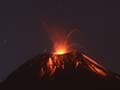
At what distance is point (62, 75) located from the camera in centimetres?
3228

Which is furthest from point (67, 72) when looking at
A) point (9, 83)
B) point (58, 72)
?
point (9, 83)

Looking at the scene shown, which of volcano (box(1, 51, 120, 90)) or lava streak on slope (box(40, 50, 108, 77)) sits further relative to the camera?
lava streak on slope (box(40, 50, 108, 77))

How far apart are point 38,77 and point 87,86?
2669 mm

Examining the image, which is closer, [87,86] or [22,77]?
[87,86]

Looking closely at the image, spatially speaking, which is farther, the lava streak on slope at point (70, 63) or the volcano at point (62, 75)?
the lava streak on slope at point (70, 63)

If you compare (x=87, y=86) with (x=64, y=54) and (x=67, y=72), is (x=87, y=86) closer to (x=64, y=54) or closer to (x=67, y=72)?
(x=67, y=72)

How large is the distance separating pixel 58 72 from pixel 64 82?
1.28 metres

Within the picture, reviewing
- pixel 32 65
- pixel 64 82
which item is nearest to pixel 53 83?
pixel 64 82

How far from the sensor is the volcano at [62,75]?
31031 millimetres

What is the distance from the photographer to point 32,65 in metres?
34.2

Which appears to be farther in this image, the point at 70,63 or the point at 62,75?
the point at 70,63

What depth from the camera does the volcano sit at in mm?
31031

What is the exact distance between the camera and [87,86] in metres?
30.8

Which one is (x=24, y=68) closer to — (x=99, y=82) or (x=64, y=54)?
(x=64, y=54)
